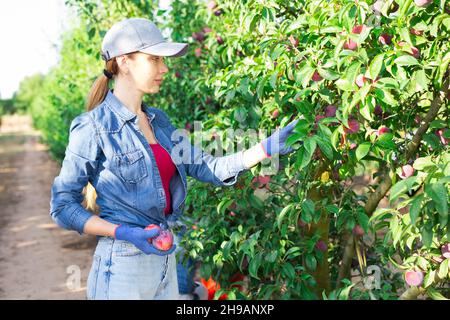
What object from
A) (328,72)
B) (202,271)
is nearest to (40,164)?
(202,271)

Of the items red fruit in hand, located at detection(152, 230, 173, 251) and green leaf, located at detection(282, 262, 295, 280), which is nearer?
red fruit in hand, located at detection(152, 230, 173, 251)

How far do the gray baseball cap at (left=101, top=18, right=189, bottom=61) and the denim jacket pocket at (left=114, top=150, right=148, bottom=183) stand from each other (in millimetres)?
341

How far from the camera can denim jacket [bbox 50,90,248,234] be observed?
1.96 m

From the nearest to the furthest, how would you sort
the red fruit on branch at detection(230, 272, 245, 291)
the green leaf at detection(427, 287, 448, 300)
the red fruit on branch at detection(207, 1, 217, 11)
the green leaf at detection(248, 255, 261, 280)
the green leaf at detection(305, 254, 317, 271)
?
the green leaf at detection(427, 287, 448, 300) < the green leaf at detection(248, 255, 261, 280) < the green leaf at detection(305, 254, 317, 271) < the red fruit on branch at detection(230, 272, 245, 291) < the red fruit on branch at detection(207, 1, 217, 11)

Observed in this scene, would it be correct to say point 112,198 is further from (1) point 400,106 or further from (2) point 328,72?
(1) point 400,106

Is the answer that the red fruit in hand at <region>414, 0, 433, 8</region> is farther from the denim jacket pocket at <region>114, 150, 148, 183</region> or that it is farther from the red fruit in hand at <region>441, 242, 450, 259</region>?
the denim jacket pocket at <region>114, 150, 148, 183</region>

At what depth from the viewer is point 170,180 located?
2.14 metres

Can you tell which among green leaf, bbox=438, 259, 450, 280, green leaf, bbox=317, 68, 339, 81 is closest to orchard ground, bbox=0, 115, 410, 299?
green leaf, bbox=438, 259, 450, 280

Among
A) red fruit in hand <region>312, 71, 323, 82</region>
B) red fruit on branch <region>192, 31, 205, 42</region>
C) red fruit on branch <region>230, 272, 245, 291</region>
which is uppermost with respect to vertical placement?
red fruit in hand <region>312, 71, 323, 82</region>

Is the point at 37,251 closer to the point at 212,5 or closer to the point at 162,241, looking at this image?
the point at 212,5

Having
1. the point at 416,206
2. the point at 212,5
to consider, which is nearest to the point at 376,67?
the point at 416,206

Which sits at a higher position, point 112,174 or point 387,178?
point 112,174

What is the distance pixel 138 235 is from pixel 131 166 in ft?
0.75

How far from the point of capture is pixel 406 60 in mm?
1763
